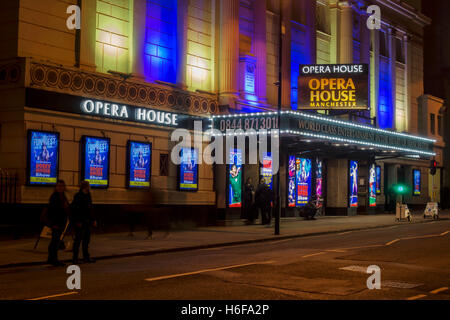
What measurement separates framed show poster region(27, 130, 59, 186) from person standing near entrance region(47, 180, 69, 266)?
631cm

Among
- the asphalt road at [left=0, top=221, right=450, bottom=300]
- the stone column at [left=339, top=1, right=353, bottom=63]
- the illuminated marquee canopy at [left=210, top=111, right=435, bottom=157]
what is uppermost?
the stone column at [left=339, top=1, right=353, bottom=63]

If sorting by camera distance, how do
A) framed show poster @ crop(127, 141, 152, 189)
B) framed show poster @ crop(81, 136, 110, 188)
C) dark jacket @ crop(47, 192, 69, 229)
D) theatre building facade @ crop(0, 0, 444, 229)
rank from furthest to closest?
framed show poster @ crop(127, 141, 152, 189) < framed show poster @ crop(81, 136, 110, 188) < theatre building facade @ crop(0, 0, 444, 229) < dark jacket @ crop(47, 192, 69, 229)

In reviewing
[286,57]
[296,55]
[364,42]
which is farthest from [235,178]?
[364,42]

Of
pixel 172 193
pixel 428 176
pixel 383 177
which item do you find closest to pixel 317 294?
pixel 172 193

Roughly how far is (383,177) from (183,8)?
2281cm

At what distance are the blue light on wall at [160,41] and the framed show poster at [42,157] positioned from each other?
20.0 feet

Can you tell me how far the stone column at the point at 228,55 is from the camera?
28484 millimetres

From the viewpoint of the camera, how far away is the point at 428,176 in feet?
164

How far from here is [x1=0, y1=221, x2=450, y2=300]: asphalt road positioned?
33.0 feet

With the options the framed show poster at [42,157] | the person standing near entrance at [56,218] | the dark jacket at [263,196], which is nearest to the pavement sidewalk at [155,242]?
the person standing near entrance at [56,218]

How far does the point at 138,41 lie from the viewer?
24844 millimetres

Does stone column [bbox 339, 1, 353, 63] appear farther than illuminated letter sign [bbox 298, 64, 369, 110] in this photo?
Yes

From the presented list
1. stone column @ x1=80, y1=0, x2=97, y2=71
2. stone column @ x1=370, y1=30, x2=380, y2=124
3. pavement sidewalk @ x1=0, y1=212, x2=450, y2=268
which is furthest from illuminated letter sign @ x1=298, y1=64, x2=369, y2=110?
stone column @ x1=80, y1=0, x2=97, y2=71

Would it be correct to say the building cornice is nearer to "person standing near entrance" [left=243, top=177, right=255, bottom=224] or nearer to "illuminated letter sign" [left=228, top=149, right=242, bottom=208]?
"illuminated letter sign" [left=228, top=149, right=242, bottom=208]
